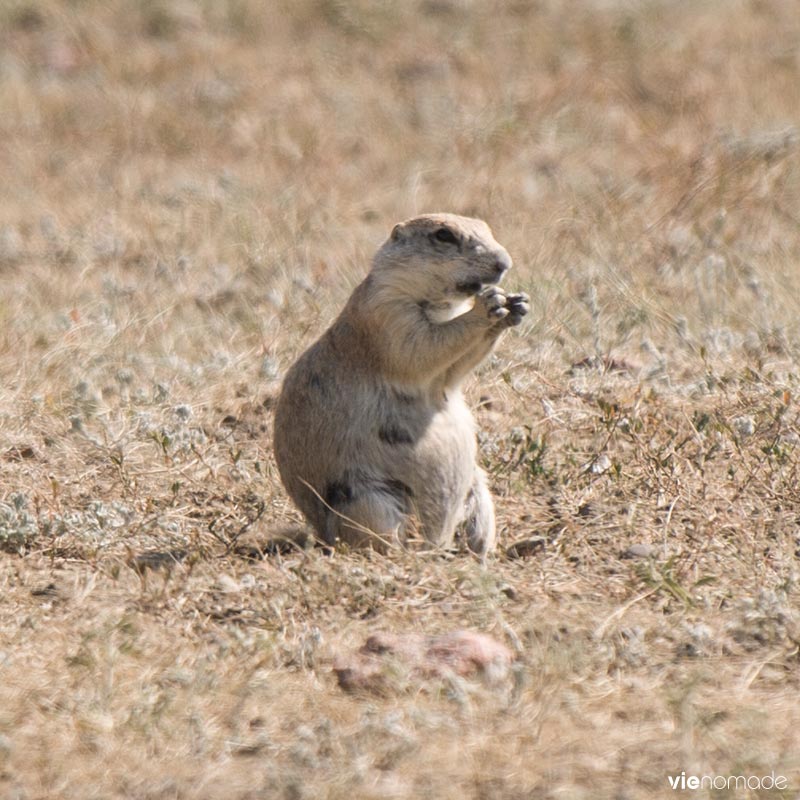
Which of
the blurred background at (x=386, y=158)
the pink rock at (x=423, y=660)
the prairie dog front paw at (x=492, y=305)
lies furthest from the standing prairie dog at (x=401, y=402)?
the blurred background at (x=386, y=158)

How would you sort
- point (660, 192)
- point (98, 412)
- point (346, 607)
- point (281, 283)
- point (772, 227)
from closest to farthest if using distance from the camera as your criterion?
1. point (346, 607)
2. point (98, 412)
3. point (281, 283)
4. point (772, 227)
5. point (660, 192)

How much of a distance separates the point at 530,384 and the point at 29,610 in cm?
258

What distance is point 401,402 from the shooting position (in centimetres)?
520

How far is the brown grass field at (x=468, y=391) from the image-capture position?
380cm

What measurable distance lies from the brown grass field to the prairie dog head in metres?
0.86

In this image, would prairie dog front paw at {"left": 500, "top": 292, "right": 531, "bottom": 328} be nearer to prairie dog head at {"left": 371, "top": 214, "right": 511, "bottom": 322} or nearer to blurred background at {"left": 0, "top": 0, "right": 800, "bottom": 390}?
prairie dog head at {"left": 371, "top": 214, "right": 511, "bottom": 322}

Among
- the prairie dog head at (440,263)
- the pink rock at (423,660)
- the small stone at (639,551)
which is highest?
the prairie dog head at (440,263)

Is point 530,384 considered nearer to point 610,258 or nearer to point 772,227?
point 610,258

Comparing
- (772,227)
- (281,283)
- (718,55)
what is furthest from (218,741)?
(718,55)

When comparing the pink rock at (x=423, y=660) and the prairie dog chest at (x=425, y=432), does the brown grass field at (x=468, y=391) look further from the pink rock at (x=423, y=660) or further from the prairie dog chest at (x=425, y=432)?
the prairie dog chest at (x=425, y=432)

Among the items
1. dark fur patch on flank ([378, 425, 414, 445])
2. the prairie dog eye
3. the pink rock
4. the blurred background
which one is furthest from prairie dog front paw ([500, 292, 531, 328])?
the blurred background

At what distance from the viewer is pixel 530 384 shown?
6.49 metres

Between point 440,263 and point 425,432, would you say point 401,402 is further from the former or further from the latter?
point 440,263

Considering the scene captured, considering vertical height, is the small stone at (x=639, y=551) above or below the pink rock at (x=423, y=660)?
below
